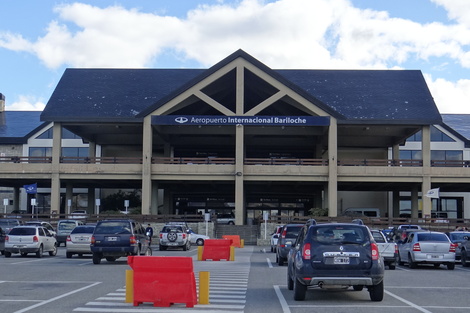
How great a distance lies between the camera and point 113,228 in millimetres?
26797

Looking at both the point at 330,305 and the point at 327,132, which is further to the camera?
the point at 327,132

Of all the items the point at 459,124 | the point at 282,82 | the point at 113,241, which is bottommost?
the point at 113,241

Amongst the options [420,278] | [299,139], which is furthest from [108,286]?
[299,139]

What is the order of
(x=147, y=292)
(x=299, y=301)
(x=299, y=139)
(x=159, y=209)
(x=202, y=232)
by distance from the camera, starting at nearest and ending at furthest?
(x=147, y=292) → (x=299, y=301) → (x=202, y=232) → (x=299, y=139) → (x=159, y=209)

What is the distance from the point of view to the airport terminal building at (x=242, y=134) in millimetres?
51000

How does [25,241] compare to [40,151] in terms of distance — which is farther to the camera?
[40,151]

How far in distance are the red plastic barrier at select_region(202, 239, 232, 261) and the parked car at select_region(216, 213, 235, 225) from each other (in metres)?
29.8

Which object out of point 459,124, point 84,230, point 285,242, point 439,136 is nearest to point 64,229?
point 84,230

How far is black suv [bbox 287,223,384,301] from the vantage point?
560 inches

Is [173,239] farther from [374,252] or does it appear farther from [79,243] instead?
[374,252]

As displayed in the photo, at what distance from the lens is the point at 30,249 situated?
100 feet

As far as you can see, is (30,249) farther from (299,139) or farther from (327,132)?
(299,139)

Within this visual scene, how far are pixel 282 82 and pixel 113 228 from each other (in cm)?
2597

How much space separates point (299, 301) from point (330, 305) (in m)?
0.82
